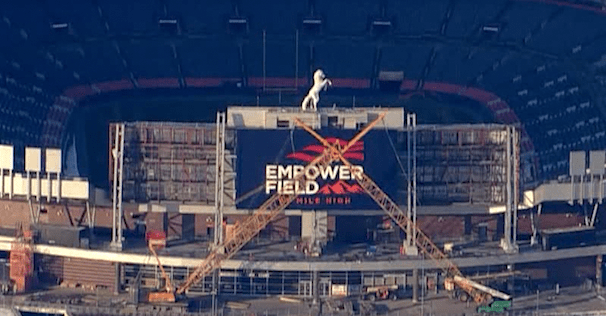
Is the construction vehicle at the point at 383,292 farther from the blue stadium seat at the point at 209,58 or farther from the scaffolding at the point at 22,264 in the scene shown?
the blue stadium seat at the point at 209,58

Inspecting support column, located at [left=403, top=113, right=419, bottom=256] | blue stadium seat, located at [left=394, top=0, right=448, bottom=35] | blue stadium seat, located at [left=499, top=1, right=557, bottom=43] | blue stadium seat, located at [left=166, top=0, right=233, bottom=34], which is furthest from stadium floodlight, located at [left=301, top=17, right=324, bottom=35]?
support column, located at [left=403, top=113, right=419, bottom=256]

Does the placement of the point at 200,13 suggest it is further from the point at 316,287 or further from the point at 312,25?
the point at 316,287

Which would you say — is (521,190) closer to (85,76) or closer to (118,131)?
(118,131)

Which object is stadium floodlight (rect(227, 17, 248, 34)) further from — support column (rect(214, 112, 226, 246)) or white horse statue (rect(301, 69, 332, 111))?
support column (rect(214, 112, 226, 246))

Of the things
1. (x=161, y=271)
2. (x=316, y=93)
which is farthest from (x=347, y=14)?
(x=161, y=271)

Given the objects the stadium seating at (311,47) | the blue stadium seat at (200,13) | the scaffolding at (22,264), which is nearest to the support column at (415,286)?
the scaffolding at (22,264)

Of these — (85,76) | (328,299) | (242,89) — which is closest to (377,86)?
(242,89)

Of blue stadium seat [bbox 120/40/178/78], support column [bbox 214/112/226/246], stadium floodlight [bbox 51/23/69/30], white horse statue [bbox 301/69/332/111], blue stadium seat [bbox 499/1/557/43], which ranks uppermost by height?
blue stadium seat [bbox 499/1/557/43]
